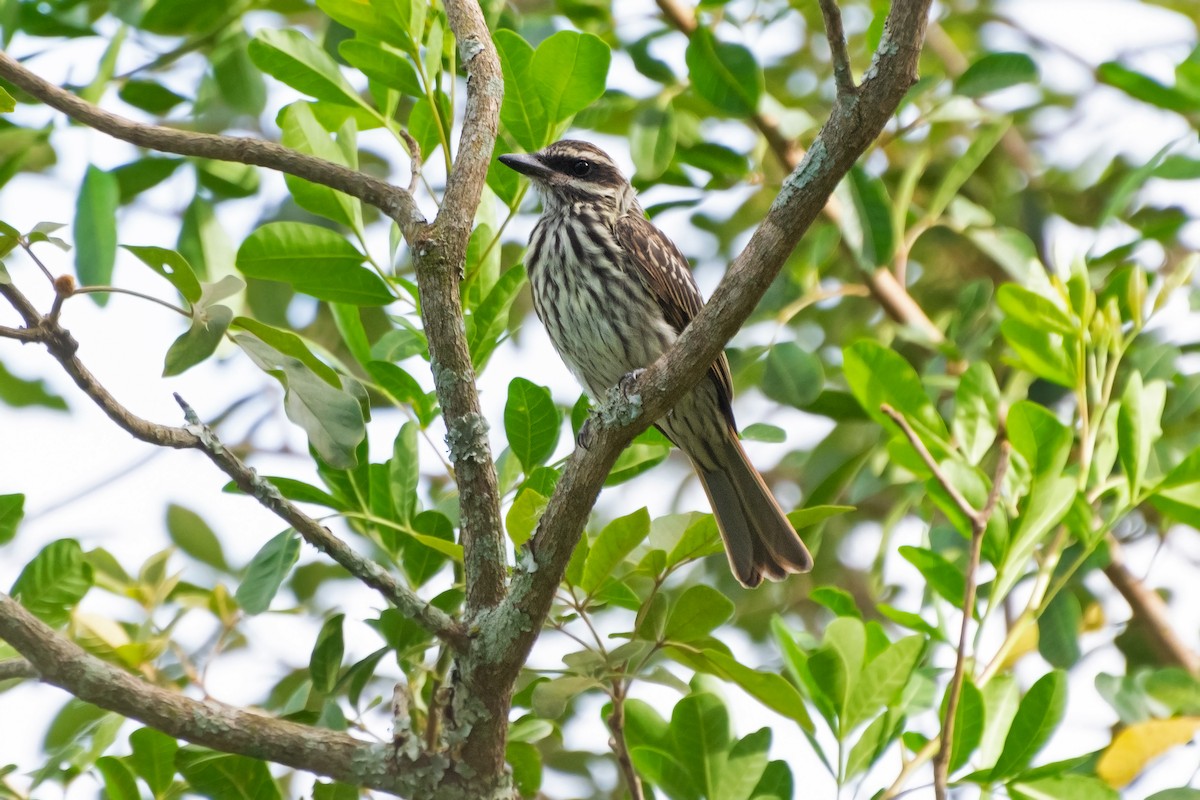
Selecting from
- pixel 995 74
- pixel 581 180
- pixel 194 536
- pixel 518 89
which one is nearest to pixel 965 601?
pixel 518 89

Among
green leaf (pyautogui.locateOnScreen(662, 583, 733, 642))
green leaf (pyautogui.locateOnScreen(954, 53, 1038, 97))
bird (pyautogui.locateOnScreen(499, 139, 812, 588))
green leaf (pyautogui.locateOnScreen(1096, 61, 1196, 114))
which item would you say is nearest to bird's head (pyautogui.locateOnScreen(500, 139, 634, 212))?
bird (pyautogui.locateOnScreen(499, 139, 812, 588))

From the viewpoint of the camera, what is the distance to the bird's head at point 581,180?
466 cm

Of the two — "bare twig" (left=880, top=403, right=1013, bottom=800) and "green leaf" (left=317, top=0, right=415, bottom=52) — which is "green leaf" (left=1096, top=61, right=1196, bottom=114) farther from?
"green leaf" (left=317, top=0, right=415, bottom=52)

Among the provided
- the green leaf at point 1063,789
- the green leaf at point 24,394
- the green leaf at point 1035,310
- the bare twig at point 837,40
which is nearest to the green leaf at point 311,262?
the bare twig at point 837,40

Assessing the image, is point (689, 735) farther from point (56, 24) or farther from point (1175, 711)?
point (56, 24)

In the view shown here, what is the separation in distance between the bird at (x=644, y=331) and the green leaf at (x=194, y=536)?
4.61 feet

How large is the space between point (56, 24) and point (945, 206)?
9.33 feet

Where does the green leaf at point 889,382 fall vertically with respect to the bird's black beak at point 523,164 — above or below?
below

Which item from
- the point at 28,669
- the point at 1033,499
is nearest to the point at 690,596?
the point at 1033,499

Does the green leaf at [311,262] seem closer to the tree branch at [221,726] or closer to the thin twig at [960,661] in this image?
the tree branch at [221,726]

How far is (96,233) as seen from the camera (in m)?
3.61

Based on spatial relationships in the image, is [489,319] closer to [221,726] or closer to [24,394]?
[221,726]

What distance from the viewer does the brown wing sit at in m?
4.33

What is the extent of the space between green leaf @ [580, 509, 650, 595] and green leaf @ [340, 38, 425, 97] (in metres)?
1.11
